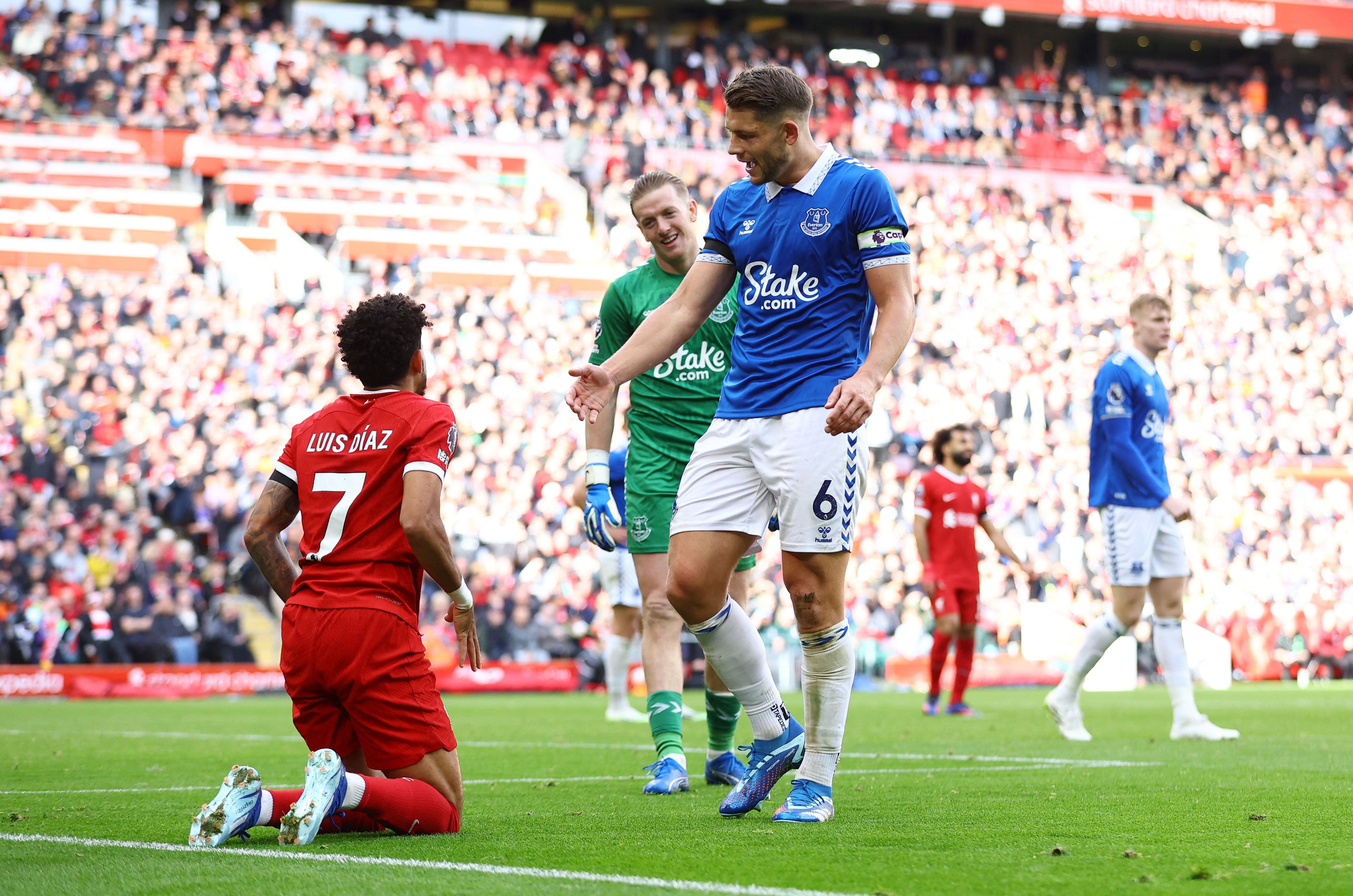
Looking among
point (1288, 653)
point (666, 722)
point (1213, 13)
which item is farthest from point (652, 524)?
point (1213, 13)

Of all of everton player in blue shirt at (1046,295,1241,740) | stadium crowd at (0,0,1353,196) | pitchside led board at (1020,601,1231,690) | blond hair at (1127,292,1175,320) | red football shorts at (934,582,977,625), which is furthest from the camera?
stadium crowd at (0,0,1353,196)

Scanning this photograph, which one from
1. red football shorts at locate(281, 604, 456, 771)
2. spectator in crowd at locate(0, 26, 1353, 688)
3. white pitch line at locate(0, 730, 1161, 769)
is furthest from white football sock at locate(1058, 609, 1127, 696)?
spectator in crowd at locate(0, 26, 1353, 688)

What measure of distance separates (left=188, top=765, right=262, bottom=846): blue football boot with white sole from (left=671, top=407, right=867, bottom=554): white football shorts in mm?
1628

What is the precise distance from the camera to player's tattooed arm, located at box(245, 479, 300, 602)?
4.97 meters

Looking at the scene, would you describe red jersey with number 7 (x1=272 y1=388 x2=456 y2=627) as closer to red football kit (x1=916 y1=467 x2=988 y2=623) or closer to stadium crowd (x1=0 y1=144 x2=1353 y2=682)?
red football kit (x1=916 y1=467 x2=988 y2=623)

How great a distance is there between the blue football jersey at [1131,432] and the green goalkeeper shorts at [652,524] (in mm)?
3769

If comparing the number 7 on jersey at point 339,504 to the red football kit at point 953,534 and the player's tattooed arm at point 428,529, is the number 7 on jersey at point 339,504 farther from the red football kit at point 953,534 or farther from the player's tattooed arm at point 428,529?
the red football kit at point 953,534

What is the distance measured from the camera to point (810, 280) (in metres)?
5.24

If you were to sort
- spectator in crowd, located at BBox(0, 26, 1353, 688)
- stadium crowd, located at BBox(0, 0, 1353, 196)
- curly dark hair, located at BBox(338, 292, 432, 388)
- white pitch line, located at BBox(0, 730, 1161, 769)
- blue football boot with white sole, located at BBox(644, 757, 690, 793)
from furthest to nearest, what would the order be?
stadium crowd, located at BBox(0, 0, 1353, 196) < spectator in crowd, located at BBox(0, 26, 1353, 688) < white pitch line, located at BBox(0, 730, 1161, 769) < blue football boot with white sole, located at BBox(644, 757, 690, 793) < curly dark hair, located at BBox(338, 292, 432, 388)

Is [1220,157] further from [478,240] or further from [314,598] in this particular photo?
[314,598]

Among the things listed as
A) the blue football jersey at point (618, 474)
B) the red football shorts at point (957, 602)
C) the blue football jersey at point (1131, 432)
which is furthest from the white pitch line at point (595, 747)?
the red football shorts at point (957, 602)

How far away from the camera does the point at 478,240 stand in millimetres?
27359

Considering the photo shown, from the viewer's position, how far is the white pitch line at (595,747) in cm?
775

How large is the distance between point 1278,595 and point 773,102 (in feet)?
73.4
